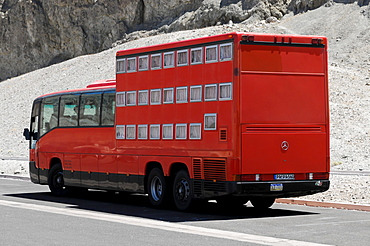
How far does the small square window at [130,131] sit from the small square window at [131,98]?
0.56 metres

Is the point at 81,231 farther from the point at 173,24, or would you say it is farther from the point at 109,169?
the point at 173,24

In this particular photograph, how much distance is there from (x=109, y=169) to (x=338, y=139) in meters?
24.0

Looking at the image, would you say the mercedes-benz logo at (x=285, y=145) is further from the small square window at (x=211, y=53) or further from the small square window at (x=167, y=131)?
the small square window at (x=167, y=131)

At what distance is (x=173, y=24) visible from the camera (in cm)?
8950

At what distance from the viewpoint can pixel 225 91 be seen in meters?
15.3

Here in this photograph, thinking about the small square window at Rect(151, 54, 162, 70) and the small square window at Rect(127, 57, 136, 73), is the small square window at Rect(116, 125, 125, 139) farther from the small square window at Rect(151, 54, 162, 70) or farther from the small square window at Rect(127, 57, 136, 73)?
the small square window at Rect(151, 54, 162, 70)

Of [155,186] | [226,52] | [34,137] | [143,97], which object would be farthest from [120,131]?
[34,137]

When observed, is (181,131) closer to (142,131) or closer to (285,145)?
(142,131)

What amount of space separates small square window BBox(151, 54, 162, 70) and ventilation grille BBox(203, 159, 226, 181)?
9.16 ft

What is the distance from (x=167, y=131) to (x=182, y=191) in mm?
1418

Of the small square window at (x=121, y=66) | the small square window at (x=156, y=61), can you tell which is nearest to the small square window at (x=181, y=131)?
the small square window at (x=156, y=61)

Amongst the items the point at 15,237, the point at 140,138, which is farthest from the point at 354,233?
the point at 140,138

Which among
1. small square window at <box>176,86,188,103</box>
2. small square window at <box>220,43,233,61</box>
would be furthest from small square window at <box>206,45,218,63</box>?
small square window at <box>176,86,188,103</box>

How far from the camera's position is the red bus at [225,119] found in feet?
49.5
